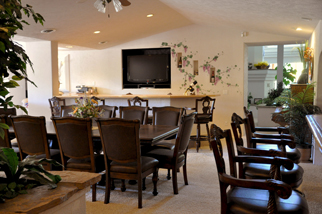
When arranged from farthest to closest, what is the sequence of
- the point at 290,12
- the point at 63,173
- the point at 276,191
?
the point at 290,12 → the point at 276,191 → the point at 63,173

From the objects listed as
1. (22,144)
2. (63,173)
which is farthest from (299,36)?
(63,173)

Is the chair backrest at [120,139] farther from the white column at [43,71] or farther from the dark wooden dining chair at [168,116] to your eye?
the white column at [43,71]

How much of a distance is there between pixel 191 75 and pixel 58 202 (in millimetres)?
7792

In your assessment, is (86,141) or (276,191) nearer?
(276,191)

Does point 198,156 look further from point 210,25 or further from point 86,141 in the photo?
point 210,25

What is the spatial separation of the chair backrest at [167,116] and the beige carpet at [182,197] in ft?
2.38

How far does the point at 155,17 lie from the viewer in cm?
738

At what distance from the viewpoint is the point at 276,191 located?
1783 mm

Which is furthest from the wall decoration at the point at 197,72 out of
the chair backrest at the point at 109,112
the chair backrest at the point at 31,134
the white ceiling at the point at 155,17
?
the chair backrest at the point at 31,134

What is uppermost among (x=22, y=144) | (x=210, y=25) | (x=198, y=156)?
(x=210, y=25)

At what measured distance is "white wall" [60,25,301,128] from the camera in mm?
8398

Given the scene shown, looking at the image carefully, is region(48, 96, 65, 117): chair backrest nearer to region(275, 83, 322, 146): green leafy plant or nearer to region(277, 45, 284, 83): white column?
region(275, 83, 322, 146): green leafy plant

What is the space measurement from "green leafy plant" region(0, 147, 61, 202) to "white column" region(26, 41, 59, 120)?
6.72 meters

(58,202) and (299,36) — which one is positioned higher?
(299,36)
